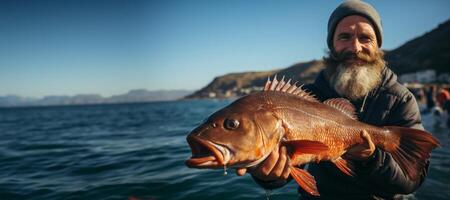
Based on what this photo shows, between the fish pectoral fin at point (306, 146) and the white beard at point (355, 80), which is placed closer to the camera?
the fish pectoral fin at point (306, 146)

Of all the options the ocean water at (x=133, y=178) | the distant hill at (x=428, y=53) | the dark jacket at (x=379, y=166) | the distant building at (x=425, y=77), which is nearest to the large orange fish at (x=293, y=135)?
the dark jacket at (x=379, y=166)

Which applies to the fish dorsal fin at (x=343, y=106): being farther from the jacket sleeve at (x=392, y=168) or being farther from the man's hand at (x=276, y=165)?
the man's hand at (x=276, y=165)

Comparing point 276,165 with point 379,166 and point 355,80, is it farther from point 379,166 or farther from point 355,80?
point 355,80

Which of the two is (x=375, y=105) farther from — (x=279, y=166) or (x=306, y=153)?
(x=279, y=166)

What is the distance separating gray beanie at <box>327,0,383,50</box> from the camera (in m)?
4.20

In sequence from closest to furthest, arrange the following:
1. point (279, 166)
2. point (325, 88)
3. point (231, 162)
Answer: point (231, 162), point (279, 166), point (325, 88)

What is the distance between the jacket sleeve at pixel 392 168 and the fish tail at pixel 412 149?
0.22 ft

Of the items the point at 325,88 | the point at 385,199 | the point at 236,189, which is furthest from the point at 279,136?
the point at 236,189

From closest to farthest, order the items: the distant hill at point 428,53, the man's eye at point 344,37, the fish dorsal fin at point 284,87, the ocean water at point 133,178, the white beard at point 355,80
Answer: the fish dorsal fin at point 284,87 < the white beard at point 355,80 < the man's eye at point 344,37 < the ocean water at point 133,178 < the distant hill at point 428,53

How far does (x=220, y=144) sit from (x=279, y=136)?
645 millimetres

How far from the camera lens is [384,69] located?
4305mm

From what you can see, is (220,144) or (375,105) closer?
(220,144)

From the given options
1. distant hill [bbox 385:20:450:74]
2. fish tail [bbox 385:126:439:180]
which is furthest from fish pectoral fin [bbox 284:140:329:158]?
distant hill [bbox 385:20:450:74]

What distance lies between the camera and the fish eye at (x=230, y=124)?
3055mm
